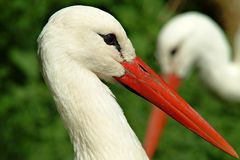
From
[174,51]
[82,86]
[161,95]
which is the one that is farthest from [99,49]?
[174,51]

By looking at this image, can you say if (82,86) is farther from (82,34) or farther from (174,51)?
(174,51)

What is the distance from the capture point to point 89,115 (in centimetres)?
406

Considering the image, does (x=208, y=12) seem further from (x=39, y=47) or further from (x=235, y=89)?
(x=39, y=47)

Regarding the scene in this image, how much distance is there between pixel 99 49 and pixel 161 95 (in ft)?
1.48

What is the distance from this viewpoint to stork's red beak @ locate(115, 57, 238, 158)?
14.3 ft

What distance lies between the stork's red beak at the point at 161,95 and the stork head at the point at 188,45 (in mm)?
3091

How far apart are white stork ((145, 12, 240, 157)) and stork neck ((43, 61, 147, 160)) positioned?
351 cm

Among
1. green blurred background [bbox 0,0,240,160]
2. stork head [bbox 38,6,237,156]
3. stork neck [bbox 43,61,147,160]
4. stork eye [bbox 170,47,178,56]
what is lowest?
green blurred background [bbox 0,0,240,160]

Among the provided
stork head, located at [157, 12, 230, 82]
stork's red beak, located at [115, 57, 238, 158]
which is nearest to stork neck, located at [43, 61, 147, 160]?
stork's red beak, located at [115, 57, 238, 158]

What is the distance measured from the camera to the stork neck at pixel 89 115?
4.05 metres

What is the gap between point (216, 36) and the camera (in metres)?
7.99

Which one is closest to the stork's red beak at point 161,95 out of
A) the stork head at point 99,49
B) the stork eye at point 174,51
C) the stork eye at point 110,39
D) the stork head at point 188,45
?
the stork head at point 99,49

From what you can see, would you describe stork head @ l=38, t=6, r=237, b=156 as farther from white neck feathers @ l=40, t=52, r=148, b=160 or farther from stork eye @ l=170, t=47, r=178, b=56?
stork eye @ l=170, t=47, r=178, b=56

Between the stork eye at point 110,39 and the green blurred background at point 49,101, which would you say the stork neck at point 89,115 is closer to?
the stork eye at point 110,39
